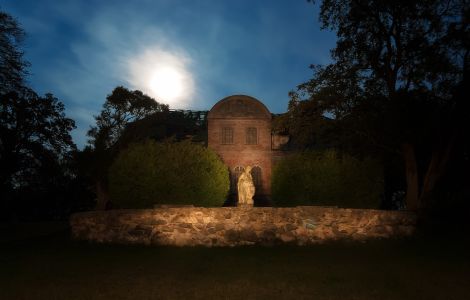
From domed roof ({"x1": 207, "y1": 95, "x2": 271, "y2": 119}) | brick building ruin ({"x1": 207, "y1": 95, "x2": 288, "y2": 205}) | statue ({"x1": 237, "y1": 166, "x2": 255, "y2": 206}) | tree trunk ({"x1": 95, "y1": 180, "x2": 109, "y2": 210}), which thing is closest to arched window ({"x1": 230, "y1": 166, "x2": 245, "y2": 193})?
brick building ruin ({"x1": 207, "y1": 95, "x2": 288, "y2": 205})

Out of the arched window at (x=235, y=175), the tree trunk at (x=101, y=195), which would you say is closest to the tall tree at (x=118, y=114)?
the tree trunk at (x=101, y=195)

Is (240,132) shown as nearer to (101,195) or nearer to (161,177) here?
(101,195)

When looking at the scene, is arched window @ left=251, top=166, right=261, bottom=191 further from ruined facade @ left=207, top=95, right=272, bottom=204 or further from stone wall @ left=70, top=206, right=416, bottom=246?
stone wall @ left=70, top=206, right=416, bottom=246

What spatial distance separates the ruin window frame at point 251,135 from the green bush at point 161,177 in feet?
34.8

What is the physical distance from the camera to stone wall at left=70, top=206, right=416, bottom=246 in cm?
1588

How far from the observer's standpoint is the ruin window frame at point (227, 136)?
1356 inches

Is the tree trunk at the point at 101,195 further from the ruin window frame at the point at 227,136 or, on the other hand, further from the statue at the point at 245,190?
the statue at the point at 245,190

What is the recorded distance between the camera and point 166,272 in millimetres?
10789

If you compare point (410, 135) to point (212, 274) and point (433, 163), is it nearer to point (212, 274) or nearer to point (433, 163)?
point (433, 163)

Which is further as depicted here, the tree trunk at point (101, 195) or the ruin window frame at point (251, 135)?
the tree trunk at point (101, 195)

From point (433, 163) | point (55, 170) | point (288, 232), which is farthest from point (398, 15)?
point (55, 170)

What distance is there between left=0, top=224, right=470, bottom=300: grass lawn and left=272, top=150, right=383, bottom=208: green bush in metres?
7.40

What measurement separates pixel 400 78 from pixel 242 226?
11.0 m

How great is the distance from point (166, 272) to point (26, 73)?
2338 cm
